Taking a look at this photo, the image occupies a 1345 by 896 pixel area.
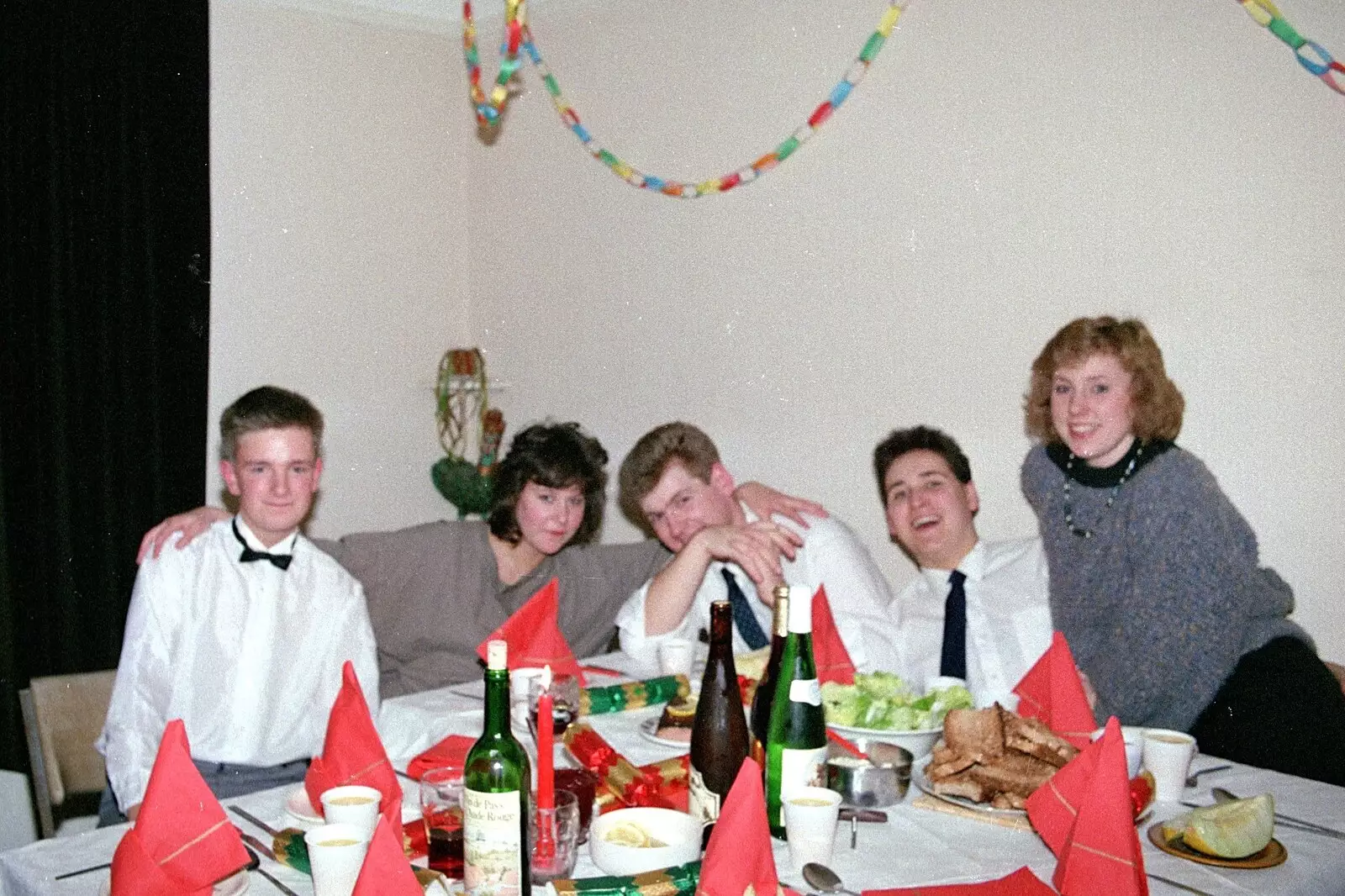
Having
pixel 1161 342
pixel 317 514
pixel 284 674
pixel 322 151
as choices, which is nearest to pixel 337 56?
pixel 322 151

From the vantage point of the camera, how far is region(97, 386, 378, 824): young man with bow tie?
2.27 metres

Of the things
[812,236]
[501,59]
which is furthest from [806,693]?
[501,59]

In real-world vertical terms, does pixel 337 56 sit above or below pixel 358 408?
above

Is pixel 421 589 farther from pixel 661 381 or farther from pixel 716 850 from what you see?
pixel 716 850

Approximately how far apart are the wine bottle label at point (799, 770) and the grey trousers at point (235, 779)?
116 cm

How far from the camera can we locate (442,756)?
1.80 m

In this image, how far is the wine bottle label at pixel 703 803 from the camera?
1.47 metres

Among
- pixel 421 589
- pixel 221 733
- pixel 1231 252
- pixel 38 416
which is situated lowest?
pixel 221 733

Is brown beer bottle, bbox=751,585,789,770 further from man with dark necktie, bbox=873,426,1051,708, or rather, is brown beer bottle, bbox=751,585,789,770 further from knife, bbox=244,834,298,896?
man with dark necktie, bbox=873,426,1051,708

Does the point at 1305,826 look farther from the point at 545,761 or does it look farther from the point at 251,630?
the point at 251,630

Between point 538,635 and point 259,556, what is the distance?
2.19ft

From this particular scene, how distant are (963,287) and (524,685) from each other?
1.91 metres

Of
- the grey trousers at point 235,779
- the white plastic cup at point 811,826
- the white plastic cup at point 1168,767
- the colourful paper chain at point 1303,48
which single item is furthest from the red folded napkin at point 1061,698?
the colourful paper chain at point 1303,48

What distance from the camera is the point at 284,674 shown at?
2.39 meters
